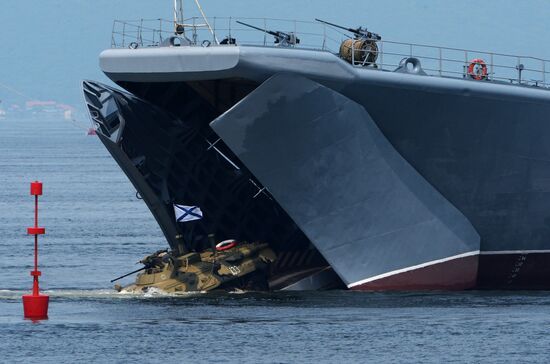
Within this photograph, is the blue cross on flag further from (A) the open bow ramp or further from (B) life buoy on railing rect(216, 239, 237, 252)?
(A) the open bow ramp

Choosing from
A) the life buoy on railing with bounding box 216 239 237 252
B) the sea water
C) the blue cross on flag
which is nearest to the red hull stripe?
the sea water

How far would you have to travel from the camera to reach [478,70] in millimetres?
32875

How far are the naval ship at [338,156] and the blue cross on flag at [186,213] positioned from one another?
729 mm

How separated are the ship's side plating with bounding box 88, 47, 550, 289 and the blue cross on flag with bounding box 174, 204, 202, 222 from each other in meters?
0.71

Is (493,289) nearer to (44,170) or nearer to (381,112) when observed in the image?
(381,112)

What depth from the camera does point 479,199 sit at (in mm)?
32125

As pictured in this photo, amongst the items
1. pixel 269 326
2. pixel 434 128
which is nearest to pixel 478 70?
pixel 434 128

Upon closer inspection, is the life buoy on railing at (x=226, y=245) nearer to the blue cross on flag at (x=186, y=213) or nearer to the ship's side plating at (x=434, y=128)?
the blue cross on flag at (x=186, y=213)

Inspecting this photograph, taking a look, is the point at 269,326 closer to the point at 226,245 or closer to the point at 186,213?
the point at 226,245

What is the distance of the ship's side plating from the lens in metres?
29.3

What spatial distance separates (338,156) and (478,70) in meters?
4.72

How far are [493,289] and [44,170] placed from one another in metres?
84.5

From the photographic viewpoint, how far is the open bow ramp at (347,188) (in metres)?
29.4

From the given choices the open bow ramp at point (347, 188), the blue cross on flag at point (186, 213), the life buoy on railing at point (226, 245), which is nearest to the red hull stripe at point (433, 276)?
the open bow ramp at point (347, 188)
